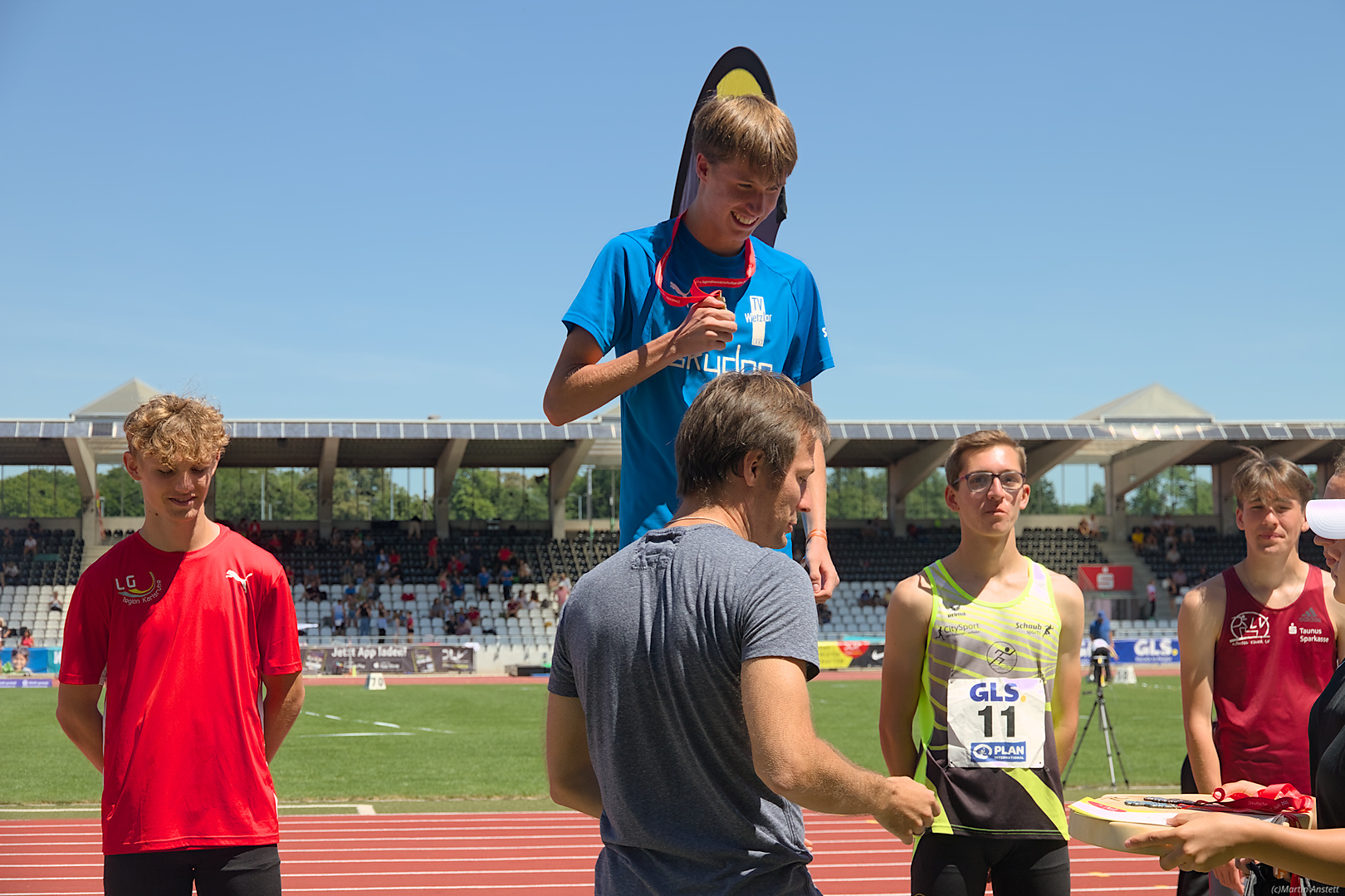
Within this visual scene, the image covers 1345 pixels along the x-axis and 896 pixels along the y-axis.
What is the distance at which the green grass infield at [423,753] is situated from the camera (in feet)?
35.9

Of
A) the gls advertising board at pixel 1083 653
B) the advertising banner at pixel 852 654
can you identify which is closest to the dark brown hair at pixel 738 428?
the gls advertising board at pixel 1083 653

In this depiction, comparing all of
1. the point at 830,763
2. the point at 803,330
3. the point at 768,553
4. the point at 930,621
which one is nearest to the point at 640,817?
the point at 830,763

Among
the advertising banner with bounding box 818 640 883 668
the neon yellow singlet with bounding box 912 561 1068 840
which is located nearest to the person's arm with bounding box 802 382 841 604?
the neon yellow singlet with bounding box 912 561 1068 840

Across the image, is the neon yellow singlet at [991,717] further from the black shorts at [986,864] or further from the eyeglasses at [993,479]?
the eyeglasses at [993,479]

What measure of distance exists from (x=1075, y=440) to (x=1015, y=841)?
3904 cm

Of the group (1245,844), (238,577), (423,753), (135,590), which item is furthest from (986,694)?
(423,753)

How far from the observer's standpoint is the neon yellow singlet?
11.7 ft

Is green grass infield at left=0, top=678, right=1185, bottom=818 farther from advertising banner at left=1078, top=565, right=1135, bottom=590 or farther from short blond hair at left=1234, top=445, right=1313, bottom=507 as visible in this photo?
advertising banner at left=1078, top=565, right=1135, bottom=590

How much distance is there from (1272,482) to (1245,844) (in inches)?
90.5

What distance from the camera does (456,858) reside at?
827 cm

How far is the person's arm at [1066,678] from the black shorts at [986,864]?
0.30 metres

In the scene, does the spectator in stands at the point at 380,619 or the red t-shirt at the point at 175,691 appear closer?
the red t-shirt at the point at 175,691

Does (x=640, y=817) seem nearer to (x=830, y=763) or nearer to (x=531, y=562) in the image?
(x=830, y=763)

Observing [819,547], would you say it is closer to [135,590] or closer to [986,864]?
[986,864]
